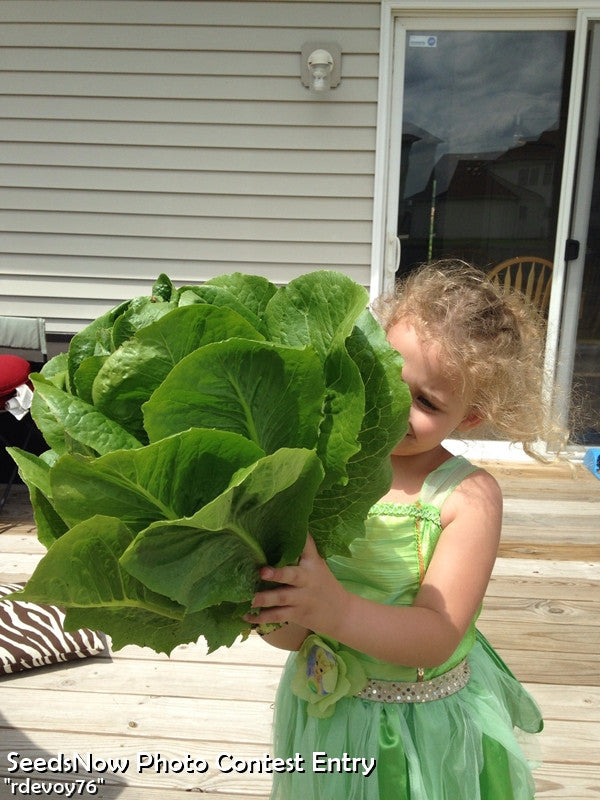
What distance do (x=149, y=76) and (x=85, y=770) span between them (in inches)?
141

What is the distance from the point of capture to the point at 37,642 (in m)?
2.39

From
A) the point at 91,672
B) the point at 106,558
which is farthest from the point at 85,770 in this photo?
the point at 106,558

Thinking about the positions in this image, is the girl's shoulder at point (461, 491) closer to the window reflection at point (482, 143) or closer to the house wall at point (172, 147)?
the house wall at point (172, 147)

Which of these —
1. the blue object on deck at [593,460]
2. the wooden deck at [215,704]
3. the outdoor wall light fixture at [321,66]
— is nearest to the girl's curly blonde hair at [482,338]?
the wooden deck at [215,704]

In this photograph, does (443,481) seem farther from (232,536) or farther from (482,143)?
(482,143)

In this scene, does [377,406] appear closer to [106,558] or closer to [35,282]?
[106,558]

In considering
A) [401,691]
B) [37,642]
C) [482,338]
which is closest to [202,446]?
[482,338]

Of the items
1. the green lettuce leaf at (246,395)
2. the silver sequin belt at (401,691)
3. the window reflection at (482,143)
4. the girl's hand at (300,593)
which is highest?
the window reflection at (482,143)

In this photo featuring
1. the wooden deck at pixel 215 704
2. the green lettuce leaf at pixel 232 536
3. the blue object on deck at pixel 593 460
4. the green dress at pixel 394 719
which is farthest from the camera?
the blue object on deck at pixel 593 460

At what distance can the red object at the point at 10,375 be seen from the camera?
3564mm

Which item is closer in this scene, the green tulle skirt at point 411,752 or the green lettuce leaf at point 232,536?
the green lettuce leaf at point 232,536

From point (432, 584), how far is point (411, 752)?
32 centimetres

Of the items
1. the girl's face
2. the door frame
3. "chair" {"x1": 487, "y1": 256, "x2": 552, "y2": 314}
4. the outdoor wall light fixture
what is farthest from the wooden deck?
the outdoor wall light fixture

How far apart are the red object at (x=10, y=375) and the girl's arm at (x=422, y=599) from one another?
2988 millimetres
